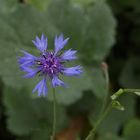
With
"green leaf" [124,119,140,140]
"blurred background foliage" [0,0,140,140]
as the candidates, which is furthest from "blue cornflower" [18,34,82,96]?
"green leaf" [124,119,140,140]

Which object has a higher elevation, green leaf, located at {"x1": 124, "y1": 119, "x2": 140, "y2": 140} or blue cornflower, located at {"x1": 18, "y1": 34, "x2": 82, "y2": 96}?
blue cornflower, located at {"x1": 18, "y1": 34, "x2": 82, "y2": 96}

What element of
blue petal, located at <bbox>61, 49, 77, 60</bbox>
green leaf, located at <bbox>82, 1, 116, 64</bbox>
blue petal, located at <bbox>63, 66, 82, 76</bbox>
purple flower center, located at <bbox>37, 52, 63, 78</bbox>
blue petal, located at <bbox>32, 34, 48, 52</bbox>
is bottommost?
blue petal, located at <bbox>63, 66, 82, 76</bbox>

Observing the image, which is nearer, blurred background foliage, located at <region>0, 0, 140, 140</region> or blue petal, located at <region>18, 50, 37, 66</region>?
blue petal, located at <region>18, 50, 37, 66</region>

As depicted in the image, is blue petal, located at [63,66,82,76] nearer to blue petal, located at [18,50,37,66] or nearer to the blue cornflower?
the blue cornflower

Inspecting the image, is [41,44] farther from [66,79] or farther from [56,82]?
[66,79]

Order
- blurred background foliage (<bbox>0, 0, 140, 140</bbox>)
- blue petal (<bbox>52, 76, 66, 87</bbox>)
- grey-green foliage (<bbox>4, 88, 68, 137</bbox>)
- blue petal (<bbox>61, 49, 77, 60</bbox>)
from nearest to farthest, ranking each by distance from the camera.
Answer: blue petal (<bbox>52, 76, 66, 87</bbox>) → blue petal (<bbox>61, 49, 77, 60</bbox>) → blurred background foliage (<bbox>0, 0, 140, 140</bbox>) → grey-green foliage (<bbox>4, 88, 68, 137</bbox>)

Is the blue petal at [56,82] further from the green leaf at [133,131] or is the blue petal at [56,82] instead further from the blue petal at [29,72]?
the green leaf at [133,131]

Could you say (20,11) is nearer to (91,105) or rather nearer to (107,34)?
(107,34)

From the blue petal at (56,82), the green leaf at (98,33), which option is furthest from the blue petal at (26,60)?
the green leaf at (98,33)
